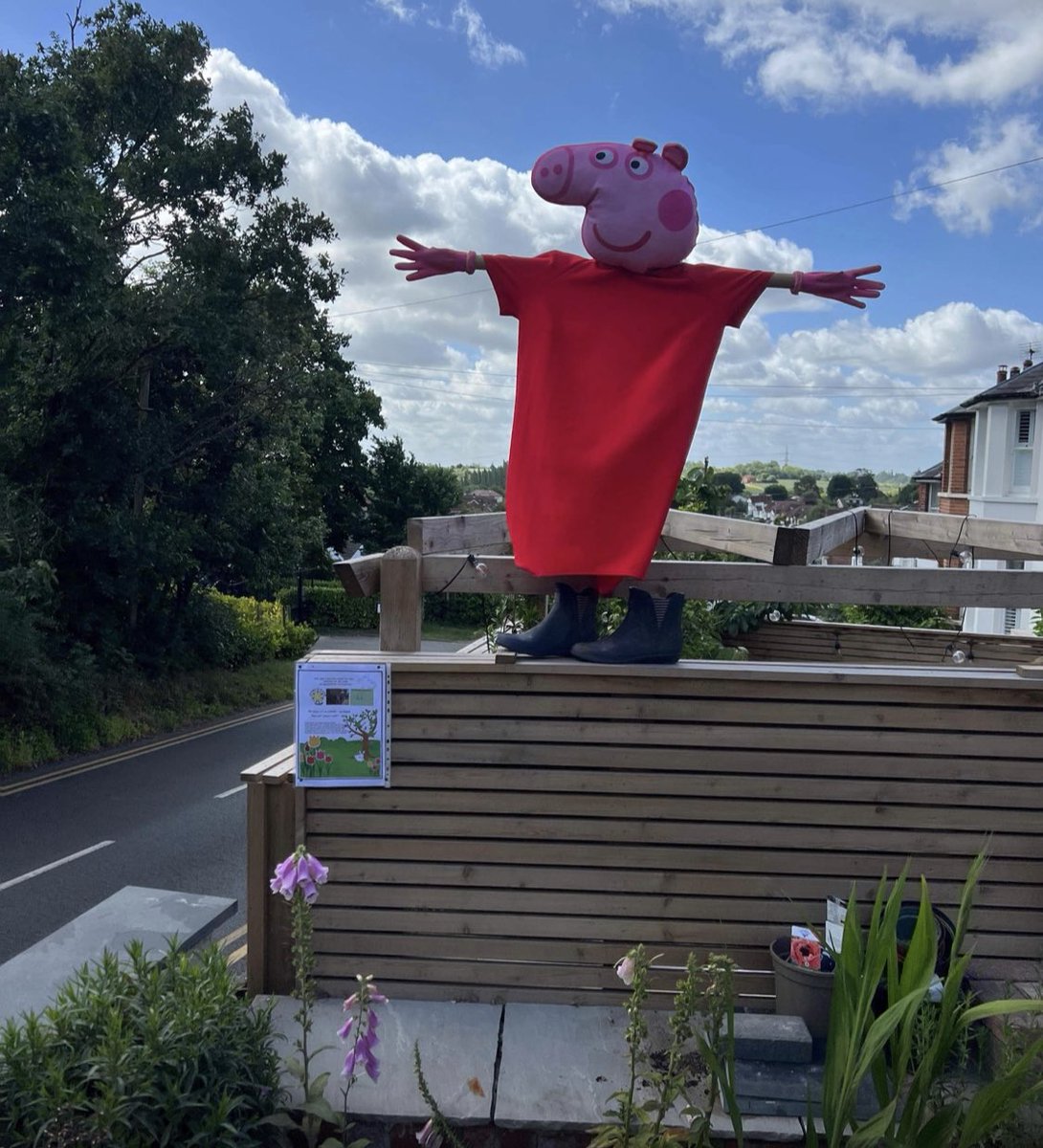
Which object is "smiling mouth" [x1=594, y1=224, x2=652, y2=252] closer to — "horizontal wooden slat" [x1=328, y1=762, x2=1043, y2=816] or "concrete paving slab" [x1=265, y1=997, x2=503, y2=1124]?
"horizontal wooden slat" [x1=328, y1=762, x2=1043, y2=816]

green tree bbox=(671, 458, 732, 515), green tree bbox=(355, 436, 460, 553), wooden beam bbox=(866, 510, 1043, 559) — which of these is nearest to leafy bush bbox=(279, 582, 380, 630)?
green tree bbox=(355, 436, 460, 553)

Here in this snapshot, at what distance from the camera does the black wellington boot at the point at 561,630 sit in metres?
3.60

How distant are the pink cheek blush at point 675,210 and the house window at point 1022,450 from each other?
25.5m

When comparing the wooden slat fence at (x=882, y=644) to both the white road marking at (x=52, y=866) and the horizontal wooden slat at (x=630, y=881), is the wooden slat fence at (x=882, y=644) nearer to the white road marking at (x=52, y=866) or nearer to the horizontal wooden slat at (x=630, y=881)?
the horizontal wooden slat at (x=630, y=881)

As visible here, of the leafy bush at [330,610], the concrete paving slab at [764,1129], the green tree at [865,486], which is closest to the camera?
the concrete paving slab at [764,1129]

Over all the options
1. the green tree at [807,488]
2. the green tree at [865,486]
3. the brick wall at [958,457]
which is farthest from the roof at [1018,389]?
the green tree at [807,488]

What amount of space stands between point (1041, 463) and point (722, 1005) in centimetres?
2593

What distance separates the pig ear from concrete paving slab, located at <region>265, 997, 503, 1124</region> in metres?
3.04

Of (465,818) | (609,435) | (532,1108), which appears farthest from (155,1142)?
(609,435)

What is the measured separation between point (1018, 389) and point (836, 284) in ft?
80.0

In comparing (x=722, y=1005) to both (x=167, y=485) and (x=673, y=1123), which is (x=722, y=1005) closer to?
(x=673, y=1123)

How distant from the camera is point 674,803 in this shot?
3475 millimetres

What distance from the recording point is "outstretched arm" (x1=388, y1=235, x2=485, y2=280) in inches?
144

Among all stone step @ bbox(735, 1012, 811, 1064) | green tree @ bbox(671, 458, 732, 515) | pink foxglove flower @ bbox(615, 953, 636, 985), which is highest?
green tree @ bbox(671, 458, 732, 515)
